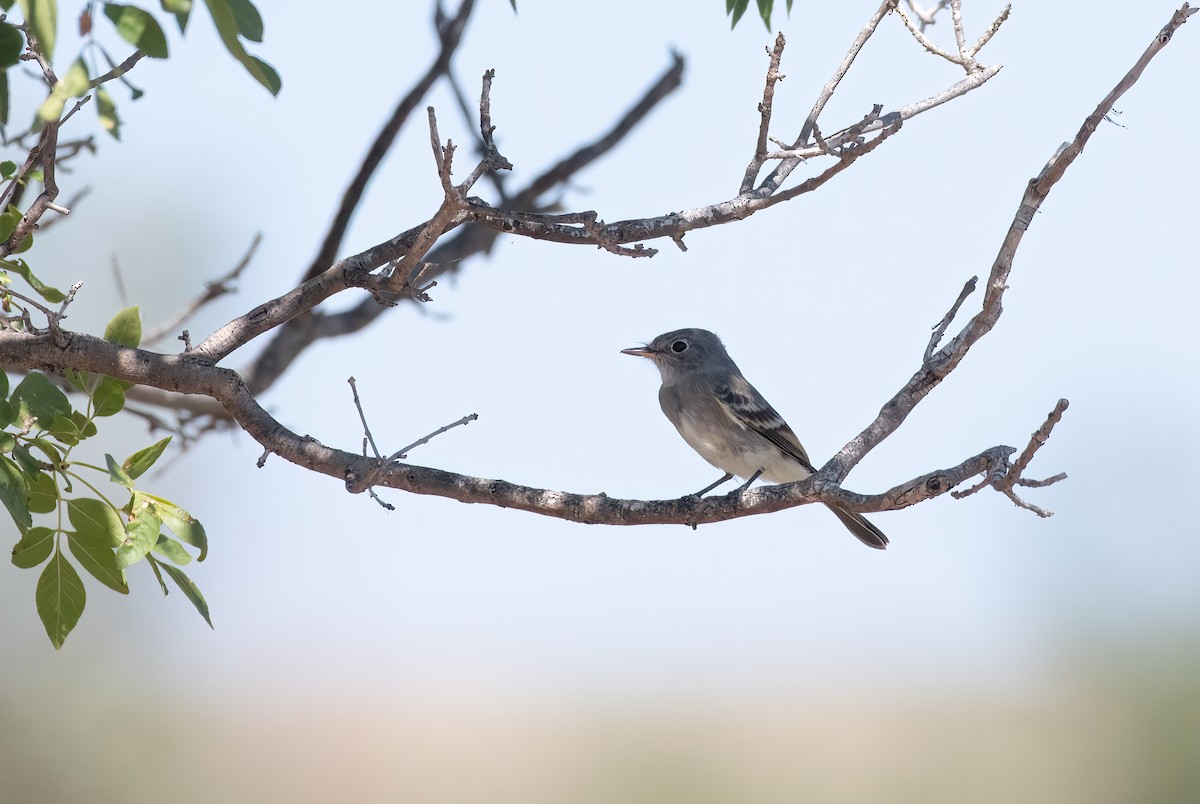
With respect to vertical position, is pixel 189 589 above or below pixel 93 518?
below

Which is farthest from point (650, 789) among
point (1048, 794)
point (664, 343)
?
point (664, 343)

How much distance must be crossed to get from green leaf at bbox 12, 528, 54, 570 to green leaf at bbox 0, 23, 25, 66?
116cm

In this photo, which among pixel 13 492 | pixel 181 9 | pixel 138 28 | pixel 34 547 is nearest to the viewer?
pixel 181 9

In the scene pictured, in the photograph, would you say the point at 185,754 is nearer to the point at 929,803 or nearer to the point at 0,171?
the point at 929,803

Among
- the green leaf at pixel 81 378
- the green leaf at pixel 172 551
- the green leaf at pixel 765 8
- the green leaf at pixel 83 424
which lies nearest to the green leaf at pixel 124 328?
the green leaf at pixel 81 378

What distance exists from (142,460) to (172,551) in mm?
339

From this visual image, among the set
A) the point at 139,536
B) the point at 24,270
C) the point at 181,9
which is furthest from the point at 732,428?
the point at 181,9

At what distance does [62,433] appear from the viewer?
3043 mm

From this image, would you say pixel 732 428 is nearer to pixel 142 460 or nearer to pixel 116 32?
pixel 142 460

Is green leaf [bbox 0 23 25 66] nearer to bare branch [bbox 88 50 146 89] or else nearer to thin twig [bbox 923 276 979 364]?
bare branch [bbox 88 50 146 89]

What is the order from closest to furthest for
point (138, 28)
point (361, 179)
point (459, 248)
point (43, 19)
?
point (43, 19)
point (138, 28)
point (361, 179)
point (459, 248)

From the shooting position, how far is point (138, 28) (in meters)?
2.08

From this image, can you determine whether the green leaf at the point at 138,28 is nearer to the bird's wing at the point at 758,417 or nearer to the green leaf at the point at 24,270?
the green leaf at the point at 24,270

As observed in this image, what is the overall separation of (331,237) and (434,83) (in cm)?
106
